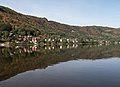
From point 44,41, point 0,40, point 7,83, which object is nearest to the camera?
point 7,83

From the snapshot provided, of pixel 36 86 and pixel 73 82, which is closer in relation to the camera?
pixel 36 86

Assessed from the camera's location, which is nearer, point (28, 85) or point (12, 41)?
point (28, 85)

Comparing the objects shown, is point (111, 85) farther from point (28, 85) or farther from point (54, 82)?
point (28, 85)

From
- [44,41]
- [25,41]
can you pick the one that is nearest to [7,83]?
[25,41]

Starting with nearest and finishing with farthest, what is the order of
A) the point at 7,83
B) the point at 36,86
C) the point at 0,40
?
the point at 36,86 → the point at 7,83 → the point at 0,40

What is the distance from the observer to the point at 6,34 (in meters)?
155

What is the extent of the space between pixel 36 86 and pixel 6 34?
128732 mm

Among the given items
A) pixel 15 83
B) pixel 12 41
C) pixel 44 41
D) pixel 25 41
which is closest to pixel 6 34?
pixel 12 41

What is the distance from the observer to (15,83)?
109ft

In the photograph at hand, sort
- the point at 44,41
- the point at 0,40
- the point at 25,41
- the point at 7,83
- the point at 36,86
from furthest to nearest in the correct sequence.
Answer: the point at 44,41, the point at 25,41, the point at 0,40, the point at 7,83, the point at 36,86

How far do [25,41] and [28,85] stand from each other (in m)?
139

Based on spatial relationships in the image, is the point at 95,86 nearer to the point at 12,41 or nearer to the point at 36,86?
the point at 36,86

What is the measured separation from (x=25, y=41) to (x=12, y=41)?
17.4 meters

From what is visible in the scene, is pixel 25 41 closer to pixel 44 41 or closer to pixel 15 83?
pixel 44 41
